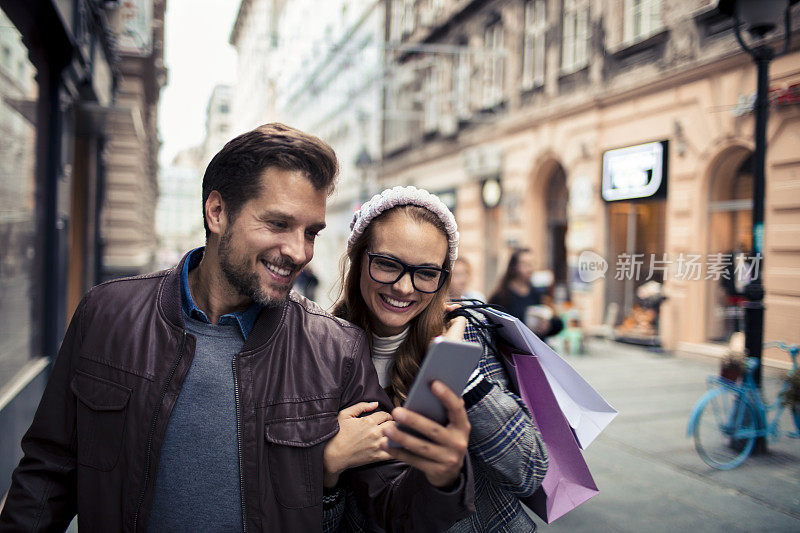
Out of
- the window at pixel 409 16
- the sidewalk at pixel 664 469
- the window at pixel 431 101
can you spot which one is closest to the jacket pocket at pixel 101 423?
the sidewalk at pixel 664 469

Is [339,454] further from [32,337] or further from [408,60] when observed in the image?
[408,60]

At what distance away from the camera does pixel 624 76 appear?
9.39 ft

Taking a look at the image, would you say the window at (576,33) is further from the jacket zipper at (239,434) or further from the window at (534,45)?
the jacket zipper at (239,434)

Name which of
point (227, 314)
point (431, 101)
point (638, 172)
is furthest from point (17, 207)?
point (431, 101)

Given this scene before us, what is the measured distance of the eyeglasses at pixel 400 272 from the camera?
5.74 ft

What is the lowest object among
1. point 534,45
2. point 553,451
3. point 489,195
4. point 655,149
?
point 553,451

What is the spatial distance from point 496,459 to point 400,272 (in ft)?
1.91

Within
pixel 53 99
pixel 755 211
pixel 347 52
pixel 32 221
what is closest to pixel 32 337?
pixel 32 221

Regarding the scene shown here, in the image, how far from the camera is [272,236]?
5.32ft

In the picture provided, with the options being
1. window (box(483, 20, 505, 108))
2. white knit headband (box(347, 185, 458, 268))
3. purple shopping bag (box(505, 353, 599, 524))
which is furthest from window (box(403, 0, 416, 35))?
purple shopping bag (box(505, 353, 599, 524))

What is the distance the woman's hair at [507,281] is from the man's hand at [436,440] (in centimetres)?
373

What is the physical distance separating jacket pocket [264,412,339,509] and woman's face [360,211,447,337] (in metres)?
0.39

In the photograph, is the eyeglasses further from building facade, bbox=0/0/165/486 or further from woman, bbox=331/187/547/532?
building facade, bbox=0/0/165/486

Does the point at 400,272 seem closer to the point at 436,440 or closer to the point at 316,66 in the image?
the point at 436,440
